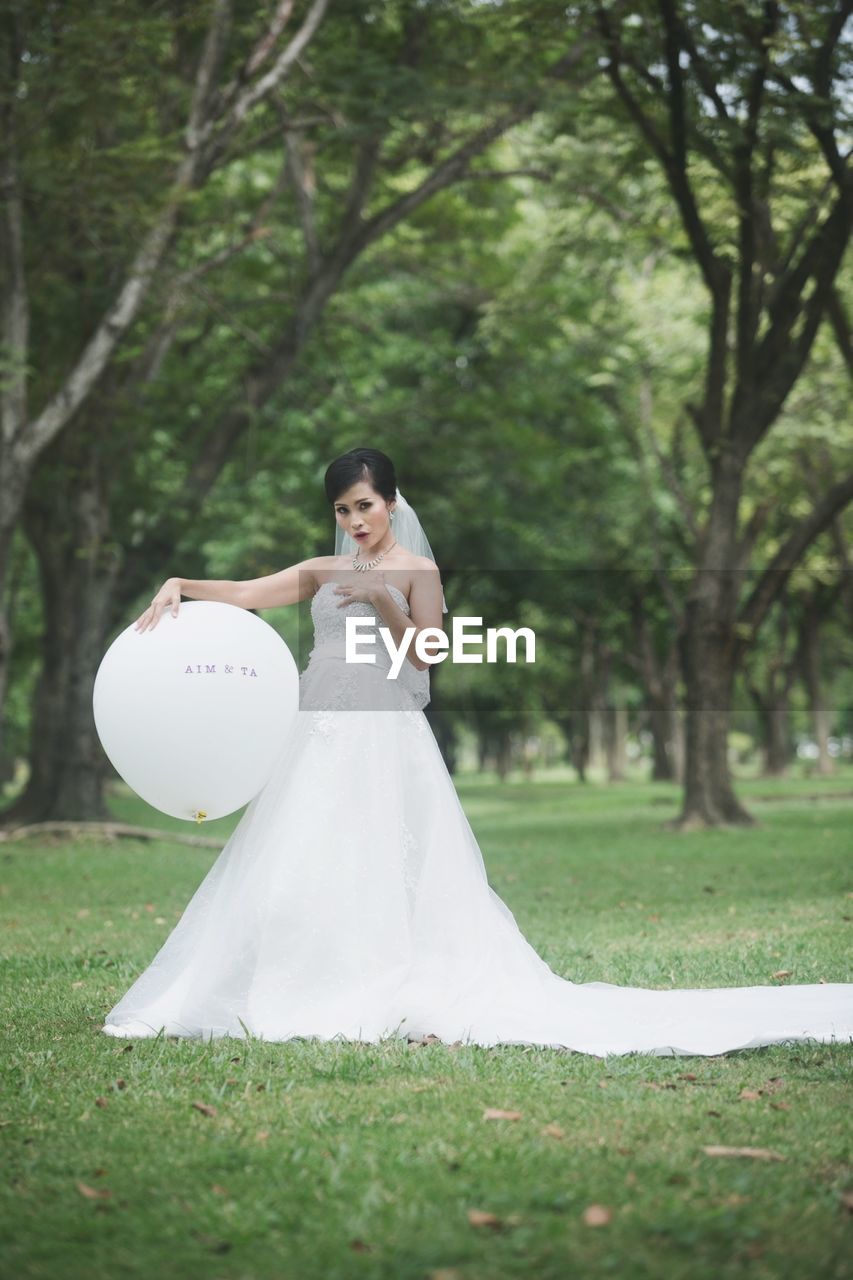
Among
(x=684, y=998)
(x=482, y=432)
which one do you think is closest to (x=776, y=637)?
(x=482, y=432)

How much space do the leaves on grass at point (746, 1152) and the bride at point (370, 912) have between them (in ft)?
4.35

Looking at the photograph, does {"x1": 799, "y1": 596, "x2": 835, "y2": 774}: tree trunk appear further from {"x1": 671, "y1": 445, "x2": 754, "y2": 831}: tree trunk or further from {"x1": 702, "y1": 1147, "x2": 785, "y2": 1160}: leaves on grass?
{"x1": 702, "y1": 1147, "x2": 785, "y2": 1160}: leaves on grass

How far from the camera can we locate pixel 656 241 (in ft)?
64.8

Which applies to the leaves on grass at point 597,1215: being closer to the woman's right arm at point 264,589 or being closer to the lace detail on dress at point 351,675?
the lace detail on dress at point 351,675

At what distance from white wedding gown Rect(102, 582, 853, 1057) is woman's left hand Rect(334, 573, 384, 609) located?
121 mm

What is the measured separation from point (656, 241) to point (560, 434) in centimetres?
1160

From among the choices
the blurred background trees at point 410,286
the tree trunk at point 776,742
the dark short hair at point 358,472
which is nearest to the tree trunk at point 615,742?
the tree trunk at point 776,742

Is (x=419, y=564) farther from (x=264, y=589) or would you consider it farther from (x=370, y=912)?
(x=370, y=912)

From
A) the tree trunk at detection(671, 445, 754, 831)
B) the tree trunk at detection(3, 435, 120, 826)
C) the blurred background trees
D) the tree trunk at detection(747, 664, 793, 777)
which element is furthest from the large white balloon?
the tree trunk at detection(747, 664, 793, 777)

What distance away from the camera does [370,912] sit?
6188 millimetres

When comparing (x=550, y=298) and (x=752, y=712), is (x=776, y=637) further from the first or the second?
(x=550, y=298)

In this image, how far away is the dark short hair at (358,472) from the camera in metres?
6.38

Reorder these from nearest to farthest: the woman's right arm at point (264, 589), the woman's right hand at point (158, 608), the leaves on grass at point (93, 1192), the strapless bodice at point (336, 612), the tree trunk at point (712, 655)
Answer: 1. the leaves on grass at point (93, 1192)
2. the woman's right hand at point (158, 608)
3. the strapless bodice at point (336, 612)
4. the woman's right arm at point (264, 589)
5. the tree trunk at point (712, 655)

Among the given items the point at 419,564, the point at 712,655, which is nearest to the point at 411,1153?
the point at 419,564
